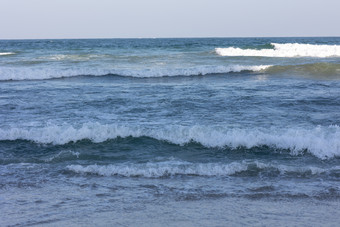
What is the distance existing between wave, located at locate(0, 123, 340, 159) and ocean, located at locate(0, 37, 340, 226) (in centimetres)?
2

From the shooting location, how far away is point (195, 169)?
645cm

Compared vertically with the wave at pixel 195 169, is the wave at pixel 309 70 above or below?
above

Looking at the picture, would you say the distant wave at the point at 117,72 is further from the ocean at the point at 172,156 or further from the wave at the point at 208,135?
the wave at the point at 208,135

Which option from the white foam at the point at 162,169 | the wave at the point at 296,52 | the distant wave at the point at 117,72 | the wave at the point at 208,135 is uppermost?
the wave at the point at 296,52

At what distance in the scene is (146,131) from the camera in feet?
27.6

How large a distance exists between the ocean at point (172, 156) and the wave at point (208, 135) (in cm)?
2

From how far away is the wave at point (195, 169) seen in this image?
6.32m

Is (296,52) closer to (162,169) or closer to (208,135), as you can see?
(208,135)

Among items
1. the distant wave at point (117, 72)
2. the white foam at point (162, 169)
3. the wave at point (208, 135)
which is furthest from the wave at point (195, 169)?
the distant wave at point (117, 72)

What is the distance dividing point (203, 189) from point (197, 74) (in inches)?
513

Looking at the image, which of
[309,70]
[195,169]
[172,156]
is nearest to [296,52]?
[309,70]

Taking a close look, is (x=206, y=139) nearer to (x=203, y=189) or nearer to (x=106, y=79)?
(x=203, y=189)

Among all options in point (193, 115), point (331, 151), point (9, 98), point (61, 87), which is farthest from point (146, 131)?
point (61, 87)

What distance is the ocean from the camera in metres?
4.89
